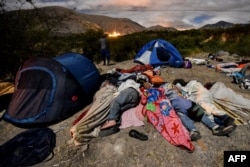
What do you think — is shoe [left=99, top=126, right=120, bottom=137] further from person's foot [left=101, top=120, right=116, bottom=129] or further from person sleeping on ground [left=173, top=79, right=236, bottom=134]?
person sleeping on ground [left=173, top=79, right=236, bottom=134]

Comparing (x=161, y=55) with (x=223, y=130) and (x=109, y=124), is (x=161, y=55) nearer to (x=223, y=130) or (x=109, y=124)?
(x=109, y=124)

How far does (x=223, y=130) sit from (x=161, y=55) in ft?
23.0

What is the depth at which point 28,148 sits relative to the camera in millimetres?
5094

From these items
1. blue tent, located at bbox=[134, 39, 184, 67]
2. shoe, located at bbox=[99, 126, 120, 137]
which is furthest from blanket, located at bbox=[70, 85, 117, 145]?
blue tent, located at bbox=[134, 39, 184, 67]

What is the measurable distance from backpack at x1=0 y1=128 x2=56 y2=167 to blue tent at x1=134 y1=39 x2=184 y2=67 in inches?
269

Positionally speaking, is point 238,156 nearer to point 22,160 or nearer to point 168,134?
point 168,134

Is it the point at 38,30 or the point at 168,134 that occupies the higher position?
the point at 38,30

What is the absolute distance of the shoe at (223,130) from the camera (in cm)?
501

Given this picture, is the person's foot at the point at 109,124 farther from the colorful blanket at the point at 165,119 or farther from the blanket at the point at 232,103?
the blanket at the point at 232,103

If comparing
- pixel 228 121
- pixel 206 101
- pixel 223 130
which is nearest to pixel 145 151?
pixel 223 130

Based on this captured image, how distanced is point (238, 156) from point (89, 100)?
3.80 m

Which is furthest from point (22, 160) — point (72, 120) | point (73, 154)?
point (72, 120)

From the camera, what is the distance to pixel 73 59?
741 cm

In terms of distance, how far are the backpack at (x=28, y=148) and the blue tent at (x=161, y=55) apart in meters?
6.82
